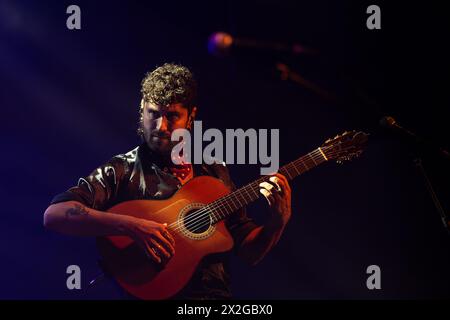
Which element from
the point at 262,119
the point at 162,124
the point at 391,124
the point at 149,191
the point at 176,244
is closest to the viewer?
the point at 391,124

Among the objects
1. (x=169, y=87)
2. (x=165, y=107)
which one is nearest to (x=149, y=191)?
(x=165, y=107)

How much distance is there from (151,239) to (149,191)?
31 centimetres

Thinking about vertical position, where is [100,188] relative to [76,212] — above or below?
above

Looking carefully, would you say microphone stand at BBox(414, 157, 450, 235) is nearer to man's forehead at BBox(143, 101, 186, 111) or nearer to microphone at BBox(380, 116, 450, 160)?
microphone at BBox(380, 116, 450, 160)

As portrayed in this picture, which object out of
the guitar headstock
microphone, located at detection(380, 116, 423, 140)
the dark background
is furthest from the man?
microphone, located at detection(380, 116, 423, 140)

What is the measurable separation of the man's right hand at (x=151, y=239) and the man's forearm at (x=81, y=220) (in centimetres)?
5

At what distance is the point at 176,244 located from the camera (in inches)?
115

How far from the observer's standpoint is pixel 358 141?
3.20 m

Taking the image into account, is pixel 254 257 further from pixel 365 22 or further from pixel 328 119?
pixel 365 22

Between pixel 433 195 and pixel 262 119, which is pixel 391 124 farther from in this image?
pixel 262 119
